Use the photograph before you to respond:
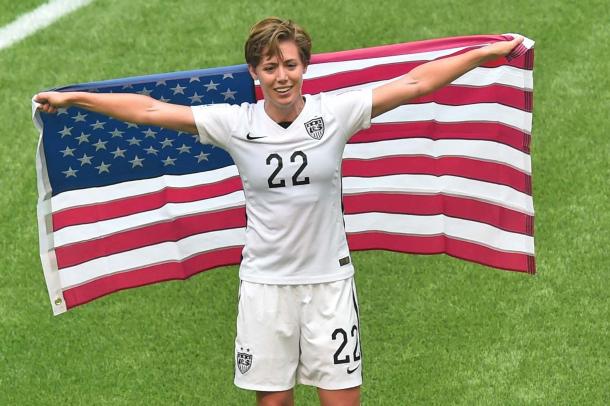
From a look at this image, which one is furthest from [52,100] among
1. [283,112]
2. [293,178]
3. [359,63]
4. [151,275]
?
[359,63]

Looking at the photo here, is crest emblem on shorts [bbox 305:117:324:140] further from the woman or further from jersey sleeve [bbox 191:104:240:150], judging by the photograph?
jersey sleeve [bbox 191:104:240:150]

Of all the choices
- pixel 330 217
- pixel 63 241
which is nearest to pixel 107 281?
pixel 63 241

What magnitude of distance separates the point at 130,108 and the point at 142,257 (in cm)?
160

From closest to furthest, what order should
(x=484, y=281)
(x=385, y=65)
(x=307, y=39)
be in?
1. (x=307, y=39)
2. (x=385, y=65)
3. (x=484, y=281)

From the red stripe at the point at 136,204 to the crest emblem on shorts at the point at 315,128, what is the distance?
165 centimetres

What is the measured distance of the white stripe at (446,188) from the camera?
28.7ft

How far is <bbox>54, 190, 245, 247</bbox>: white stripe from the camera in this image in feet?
28.6

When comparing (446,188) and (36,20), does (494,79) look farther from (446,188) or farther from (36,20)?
(36,20)

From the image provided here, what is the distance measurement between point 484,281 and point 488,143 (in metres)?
1.77

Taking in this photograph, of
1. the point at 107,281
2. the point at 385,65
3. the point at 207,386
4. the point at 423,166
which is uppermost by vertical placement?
the point at 385,65

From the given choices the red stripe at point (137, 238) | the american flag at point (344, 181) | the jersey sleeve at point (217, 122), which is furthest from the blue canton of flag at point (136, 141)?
the jersey sleeve at point (217, 122)

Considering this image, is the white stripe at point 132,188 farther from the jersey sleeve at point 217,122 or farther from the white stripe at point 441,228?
the jersey sleeve at point 217,122

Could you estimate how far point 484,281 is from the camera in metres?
10.3

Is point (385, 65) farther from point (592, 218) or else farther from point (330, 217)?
point (592, 218)
